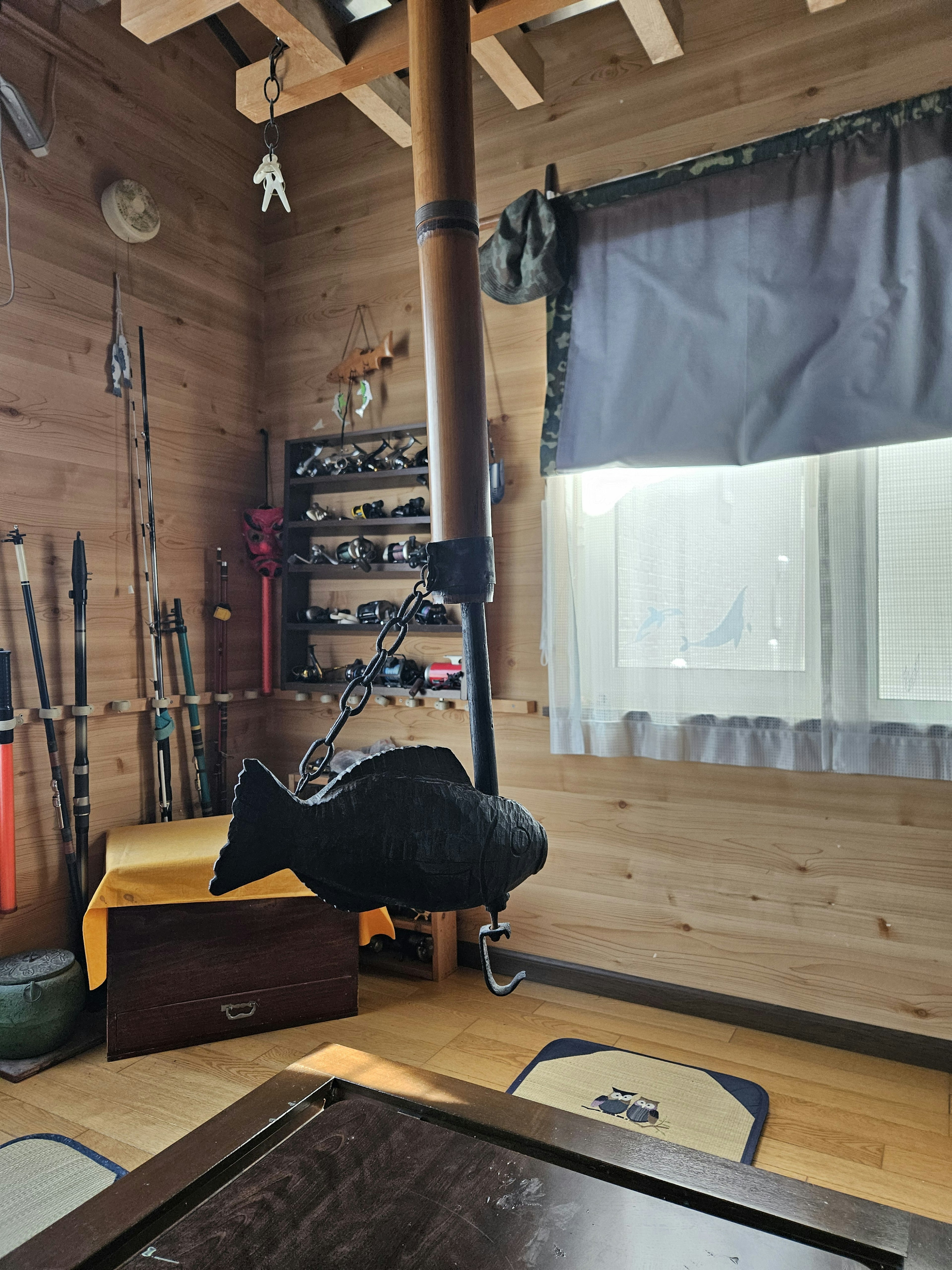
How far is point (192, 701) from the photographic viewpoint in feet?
10.2

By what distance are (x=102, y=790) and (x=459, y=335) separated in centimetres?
261

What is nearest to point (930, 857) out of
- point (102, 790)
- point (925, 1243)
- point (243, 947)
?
point (925, 1243)

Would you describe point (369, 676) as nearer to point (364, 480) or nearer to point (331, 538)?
point (364, 480)

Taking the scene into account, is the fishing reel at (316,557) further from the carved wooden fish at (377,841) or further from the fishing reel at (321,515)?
the carved wooden fish at (377,841)

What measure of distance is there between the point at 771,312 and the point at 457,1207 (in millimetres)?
2330

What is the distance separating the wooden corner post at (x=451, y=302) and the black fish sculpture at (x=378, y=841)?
56 millimetres

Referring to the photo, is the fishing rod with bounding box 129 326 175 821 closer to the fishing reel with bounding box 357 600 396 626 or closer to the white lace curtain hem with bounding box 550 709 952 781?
the fishing reel with bounding box 357 600 396 626

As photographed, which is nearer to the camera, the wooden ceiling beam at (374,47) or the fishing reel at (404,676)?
the wooden ceiling beam at (374,47)

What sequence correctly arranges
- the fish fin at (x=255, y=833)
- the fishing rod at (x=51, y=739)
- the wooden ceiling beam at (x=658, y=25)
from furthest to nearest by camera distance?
the fishing rod at (x=51, y=739) < the wooden ceiling beam at (x=658, y=25) < the fish fin at (x=255, y=833)

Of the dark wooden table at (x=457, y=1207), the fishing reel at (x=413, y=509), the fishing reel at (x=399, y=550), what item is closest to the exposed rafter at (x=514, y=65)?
the fishing reel at (x=413, y=509)

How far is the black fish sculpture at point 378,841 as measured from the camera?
0.62 meters

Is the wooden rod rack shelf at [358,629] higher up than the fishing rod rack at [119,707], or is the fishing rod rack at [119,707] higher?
the wooden rod rack shelf at [358,629]

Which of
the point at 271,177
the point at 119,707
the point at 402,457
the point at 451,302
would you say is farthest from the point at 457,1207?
the point at 402,457

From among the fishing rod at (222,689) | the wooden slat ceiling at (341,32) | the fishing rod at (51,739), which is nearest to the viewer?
the wooden slat ceiling at (341,32)
